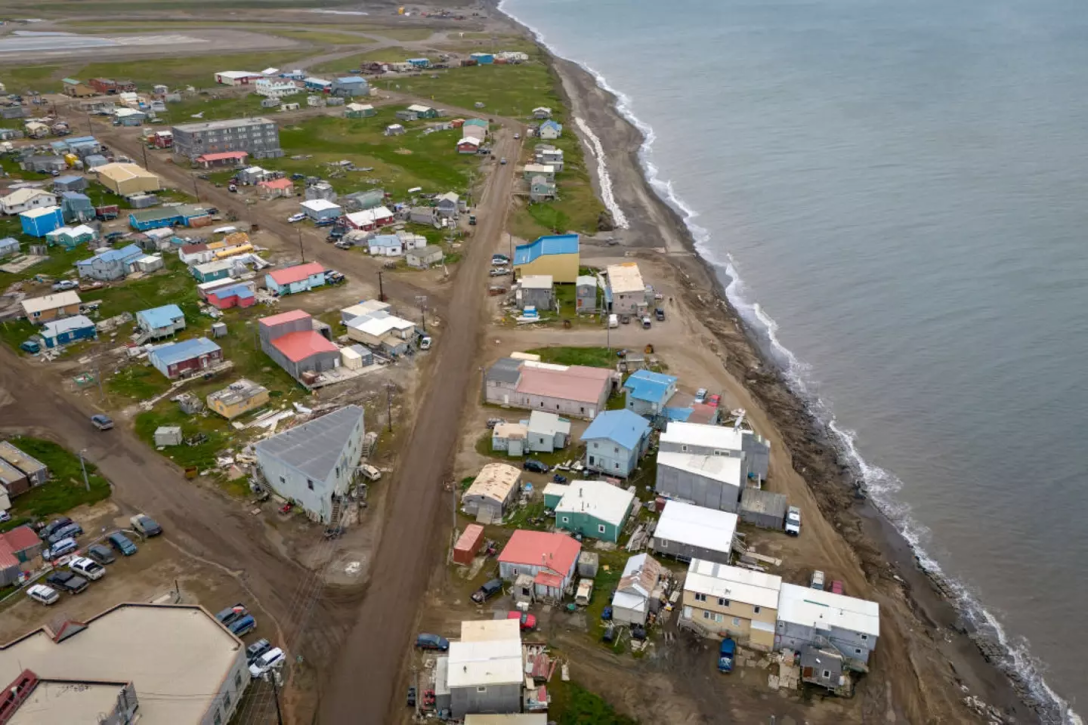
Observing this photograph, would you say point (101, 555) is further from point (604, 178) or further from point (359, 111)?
point (359, 111)

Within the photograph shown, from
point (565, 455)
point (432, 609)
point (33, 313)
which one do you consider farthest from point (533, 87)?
point (432, 609)

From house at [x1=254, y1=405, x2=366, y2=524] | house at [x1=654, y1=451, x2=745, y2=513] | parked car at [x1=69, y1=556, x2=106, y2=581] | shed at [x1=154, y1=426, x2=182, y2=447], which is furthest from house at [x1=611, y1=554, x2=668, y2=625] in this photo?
shed at [x1=154, y1=426, x2=182, y2=447]

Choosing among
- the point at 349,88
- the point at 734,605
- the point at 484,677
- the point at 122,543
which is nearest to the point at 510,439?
the point at 734,605

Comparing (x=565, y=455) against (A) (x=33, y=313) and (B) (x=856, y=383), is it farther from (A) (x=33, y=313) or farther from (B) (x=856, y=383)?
(A) (x=33, y=313)

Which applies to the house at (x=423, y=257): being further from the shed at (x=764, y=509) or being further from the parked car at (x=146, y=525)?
the shed at (x=764, y=509)

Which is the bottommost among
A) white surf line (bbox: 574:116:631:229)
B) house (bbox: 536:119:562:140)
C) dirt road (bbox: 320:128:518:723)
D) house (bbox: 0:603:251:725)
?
dirt road (bbox: 320:128:518:723)

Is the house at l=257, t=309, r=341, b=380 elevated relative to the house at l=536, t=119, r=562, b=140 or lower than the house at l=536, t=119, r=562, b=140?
lower

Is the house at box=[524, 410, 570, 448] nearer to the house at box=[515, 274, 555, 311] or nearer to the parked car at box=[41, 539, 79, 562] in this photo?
the house at box=[515, 274, 555, 311]
